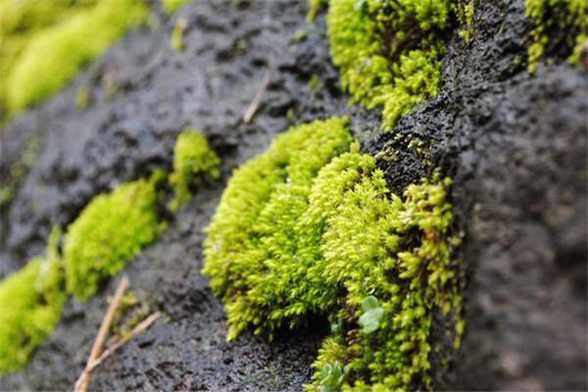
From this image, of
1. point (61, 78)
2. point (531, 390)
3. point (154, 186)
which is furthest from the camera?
point (61, 78)

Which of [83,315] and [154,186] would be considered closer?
[83,315]

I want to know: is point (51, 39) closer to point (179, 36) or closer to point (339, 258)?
point (179, 36)

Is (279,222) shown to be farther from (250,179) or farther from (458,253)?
(458,253)

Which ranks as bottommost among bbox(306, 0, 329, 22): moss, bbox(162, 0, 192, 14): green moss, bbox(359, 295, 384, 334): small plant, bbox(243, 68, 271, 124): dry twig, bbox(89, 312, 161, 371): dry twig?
bbox(89, 312, 161, 371): dry twig

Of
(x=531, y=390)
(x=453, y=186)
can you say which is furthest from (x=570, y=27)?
(x=531, y=390)

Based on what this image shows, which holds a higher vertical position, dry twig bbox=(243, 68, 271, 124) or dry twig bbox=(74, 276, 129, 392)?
dry twig bbox=(243, 68, 271, 124)

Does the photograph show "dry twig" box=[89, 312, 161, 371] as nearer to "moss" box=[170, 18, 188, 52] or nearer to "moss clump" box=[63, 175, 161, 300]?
"moss clump" box=[63, 175, 161, 300]

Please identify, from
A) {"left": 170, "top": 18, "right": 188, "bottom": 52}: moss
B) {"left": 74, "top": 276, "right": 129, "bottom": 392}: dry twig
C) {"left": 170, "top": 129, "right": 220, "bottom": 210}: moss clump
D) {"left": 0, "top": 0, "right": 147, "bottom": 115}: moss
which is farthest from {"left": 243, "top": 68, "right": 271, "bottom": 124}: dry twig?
{"left": 0, "top": 0, "right": 147, "bottom": 115}: moss
